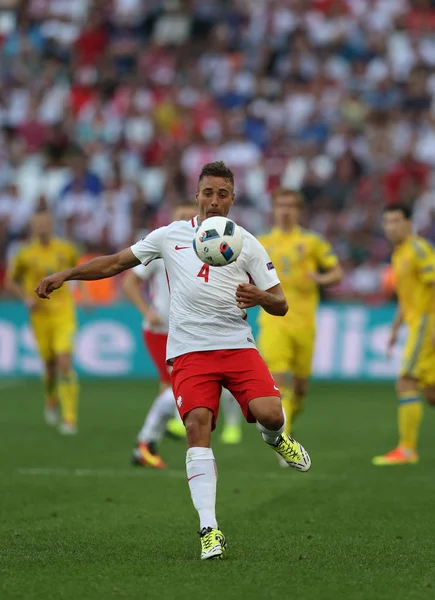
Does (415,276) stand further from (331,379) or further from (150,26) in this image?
(150,26)

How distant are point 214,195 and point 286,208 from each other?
15.1 ft

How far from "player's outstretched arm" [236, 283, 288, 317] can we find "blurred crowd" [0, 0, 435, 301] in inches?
517

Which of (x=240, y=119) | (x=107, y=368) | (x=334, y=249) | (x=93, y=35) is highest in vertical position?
(x=93, y=35)

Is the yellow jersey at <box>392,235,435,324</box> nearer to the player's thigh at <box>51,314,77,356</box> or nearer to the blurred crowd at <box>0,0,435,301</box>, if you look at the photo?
the player's thigh at <box>51,314,77,356</box>

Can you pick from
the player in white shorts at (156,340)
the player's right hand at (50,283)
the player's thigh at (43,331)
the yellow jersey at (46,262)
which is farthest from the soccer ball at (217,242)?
the player's thigh at (43,331)

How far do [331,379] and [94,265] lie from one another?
42.1 feet

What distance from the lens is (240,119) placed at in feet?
75.4

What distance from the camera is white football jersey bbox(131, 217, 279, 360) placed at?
690 cm

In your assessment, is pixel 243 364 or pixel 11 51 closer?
pixel 243 364

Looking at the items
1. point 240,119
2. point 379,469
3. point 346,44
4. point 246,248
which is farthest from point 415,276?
point 346,44

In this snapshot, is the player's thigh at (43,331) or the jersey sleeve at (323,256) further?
the player's thigh at (43,331)

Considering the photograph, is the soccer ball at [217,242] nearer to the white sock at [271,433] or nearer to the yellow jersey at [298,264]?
the white sock at [271,433]

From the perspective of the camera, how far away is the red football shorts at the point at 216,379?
22.4 ft

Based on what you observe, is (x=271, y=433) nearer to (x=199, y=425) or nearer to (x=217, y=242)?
(x=199, y=425)
